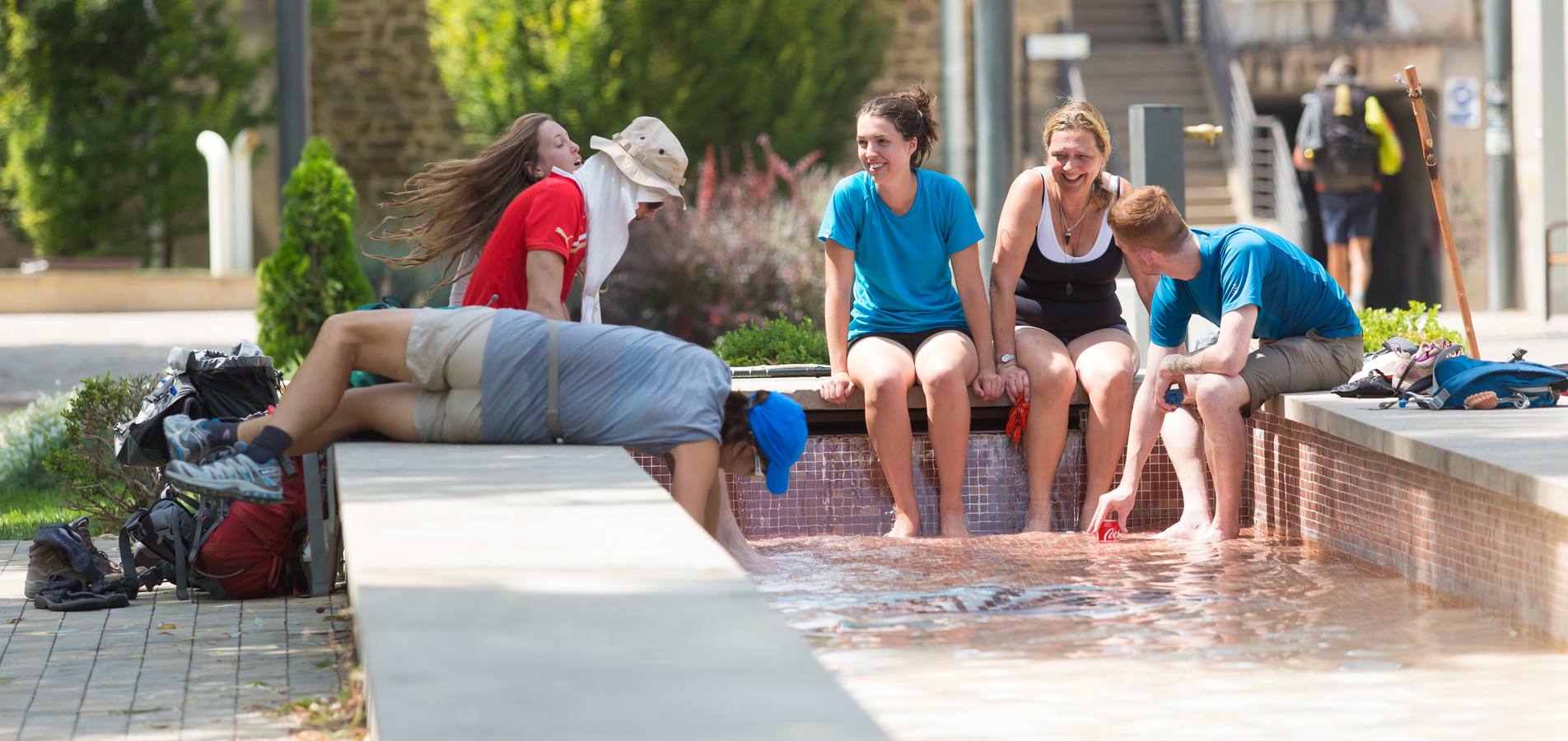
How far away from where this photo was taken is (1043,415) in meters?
6.19

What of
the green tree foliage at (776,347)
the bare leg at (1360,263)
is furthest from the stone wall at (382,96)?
the green tree foliage at (776,347)

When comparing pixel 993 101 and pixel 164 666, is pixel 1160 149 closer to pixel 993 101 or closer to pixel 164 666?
pixel 993 101

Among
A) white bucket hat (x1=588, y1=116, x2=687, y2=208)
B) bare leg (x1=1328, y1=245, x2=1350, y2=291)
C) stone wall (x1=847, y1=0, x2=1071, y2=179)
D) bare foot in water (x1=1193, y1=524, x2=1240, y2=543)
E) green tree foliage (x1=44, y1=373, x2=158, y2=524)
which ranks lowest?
bare foot in water (x1=1193, y1=524, x2=1240, y2=543)

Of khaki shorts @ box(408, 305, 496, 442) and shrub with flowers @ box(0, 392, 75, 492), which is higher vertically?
khaki shorts @ box(408, 305, 496, 442)

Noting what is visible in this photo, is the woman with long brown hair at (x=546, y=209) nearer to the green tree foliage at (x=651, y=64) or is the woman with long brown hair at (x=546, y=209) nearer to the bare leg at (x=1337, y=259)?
the bare leg at (x=1337, y=259)

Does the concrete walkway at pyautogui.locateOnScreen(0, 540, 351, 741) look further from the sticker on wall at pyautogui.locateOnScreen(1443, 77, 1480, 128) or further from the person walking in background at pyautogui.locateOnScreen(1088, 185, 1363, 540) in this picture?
the sticker on wall at pyautogui.locateOnScreen(1443, 77, 1480, 128)

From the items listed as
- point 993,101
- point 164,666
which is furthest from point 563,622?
point 993,101

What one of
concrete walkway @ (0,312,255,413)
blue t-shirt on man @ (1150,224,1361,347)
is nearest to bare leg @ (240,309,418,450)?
blue t-shirt on man @ (1150,224,1361,347)

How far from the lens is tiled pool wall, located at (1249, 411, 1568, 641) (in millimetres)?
4406

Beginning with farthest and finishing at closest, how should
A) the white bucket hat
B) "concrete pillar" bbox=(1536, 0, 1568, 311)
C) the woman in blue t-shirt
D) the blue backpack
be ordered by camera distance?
"concrete pillar" bbox=(1536, 0, 1568, 311) → the woman in blue t-shirt → the white bucket hat → the blue backpack

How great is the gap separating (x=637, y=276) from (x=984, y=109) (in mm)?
4539

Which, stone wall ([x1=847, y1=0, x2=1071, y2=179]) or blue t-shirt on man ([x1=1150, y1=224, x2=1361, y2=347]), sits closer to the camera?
blue t-shirt on man ([x1=1150, y1=224, x2=1361, y2=347])

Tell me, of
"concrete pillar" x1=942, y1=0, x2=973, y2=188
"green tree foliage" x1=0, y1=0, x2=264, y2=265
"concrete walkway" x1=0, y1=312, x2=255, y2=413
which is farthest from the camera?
"green tree foliage" x1=0, y1=0, x2=264, y2=265

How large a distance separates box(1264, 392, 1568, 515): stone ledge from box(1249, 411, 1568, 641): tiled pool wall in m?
0.08
